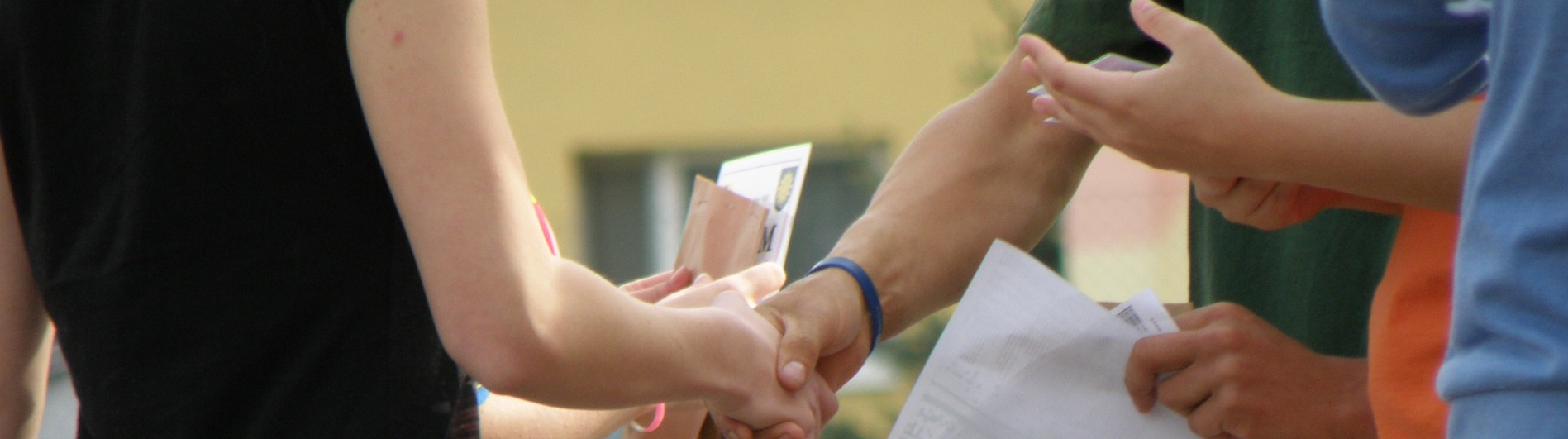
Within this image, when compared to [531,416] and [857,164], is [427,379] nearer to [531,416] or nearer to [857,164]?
[531,416]

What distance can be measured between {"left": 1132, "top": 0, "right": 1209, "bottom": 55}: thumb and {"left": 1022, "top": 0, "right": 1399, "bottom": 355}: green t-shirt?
0.99ft

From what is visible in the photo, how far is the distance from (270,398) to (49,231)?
0.76ft

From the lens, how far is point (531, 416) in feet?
5.27

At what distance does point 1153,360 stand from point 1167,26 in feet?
0.97

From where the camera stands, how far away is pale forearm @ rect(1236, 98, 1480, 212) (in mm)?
1021

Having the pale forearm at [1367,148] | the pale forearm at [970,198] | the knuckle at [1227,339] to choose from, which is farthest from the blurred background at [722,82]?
the pale forearm at [1367,148]

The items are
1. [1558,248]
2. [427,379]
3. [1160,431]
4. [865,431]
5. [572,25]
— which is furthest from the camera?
[572,25]

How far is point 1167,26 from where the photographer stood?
45.2 inches

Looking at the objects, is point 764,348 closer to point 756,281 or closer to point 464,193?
point 756,281

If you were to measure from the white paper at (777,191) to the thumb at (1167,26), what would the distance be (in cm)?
45

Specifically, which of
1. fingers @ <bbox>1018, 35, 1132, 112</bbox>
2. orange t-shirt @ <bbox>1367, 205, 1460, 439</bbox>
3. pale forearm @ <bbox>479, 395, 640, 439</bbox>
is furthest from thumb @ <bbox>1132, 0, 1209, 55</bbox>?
pale forearm @ <bbox>479, 395, 640, 439</bbox>

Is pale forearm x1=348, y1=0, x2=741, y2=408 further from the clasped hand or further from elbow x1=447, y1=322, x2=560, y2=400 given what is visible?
the clasped hand

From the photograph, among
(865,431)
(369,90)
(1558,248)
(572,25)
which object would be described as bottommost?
(865,431)

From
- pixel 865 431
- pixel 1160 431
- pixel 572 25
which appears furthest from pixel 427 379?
pixel 572 25
